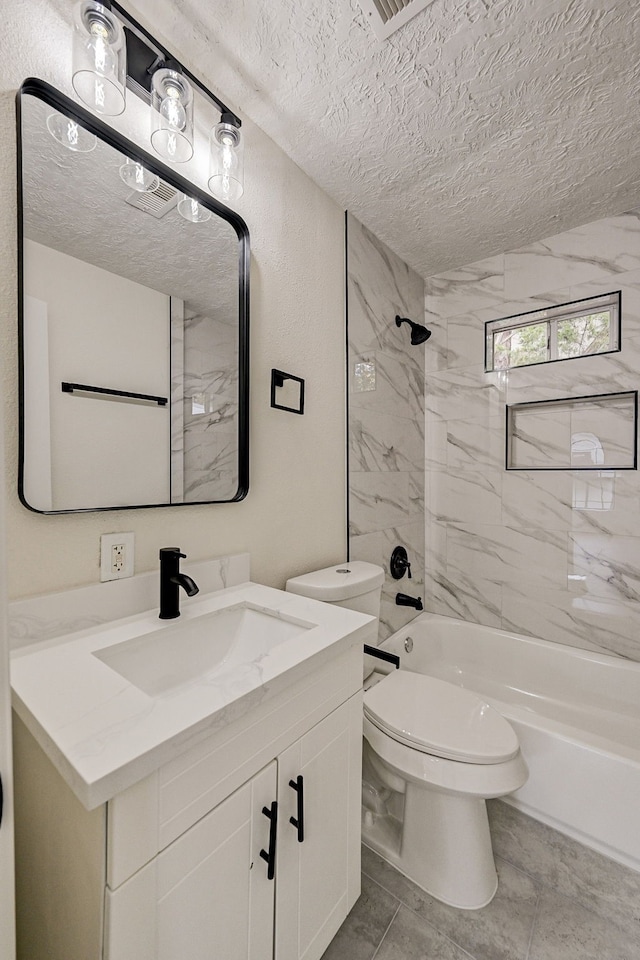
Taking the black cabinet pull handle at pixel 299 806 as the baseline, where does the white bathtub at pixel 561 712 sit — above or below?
below

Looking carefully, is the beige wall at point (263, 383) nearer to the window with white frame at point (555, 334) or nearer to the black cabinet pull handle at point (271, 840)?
the black cabinet pull handle at point (271, 840)

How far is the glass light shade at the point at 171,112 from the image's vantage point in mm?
1010

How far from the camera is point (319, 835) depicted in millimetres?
918

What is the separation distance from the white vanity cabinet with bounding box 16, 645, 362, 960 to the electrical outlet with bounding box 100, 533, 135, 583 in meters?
0.36

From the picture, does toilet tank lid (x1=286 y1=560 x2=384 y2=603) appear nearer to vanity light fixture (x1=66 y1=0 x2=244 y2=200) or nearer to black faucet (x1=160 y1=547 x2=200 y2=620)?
black faucet (x1=160 y1=547 x2=200 y2=620)

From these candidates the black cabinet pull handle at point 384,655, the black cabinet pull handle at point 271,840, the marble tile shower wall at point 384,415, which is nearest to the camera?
the black cabinet pull handle at point 271,840

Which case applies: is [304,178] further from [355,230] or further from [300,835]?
[300,835]

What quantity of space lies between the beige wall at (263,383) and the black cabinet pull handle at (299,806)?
608 millimetres

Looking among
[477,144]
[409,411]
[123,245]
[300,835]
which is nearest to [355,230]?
[477,144]

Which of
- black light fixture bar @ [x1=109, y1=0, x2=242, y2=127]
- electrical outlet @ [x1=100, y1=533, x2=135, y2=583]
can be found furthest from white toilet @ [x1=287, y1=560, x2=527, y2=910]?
black light fixture bar @ [x1=109, y1=0, x2=242, y2=127]

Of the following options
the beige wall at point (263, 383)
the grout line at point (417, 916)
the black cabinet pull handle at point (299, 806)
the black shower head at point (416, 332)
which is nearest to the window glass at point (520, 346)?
the black shower head at point (416, 332)

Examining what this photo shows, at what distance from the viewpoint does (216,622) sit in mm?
1072

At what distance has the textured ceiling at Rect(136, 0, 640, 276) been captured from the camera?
1050 millimetres

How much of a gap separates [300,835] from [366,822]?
0.82 m
